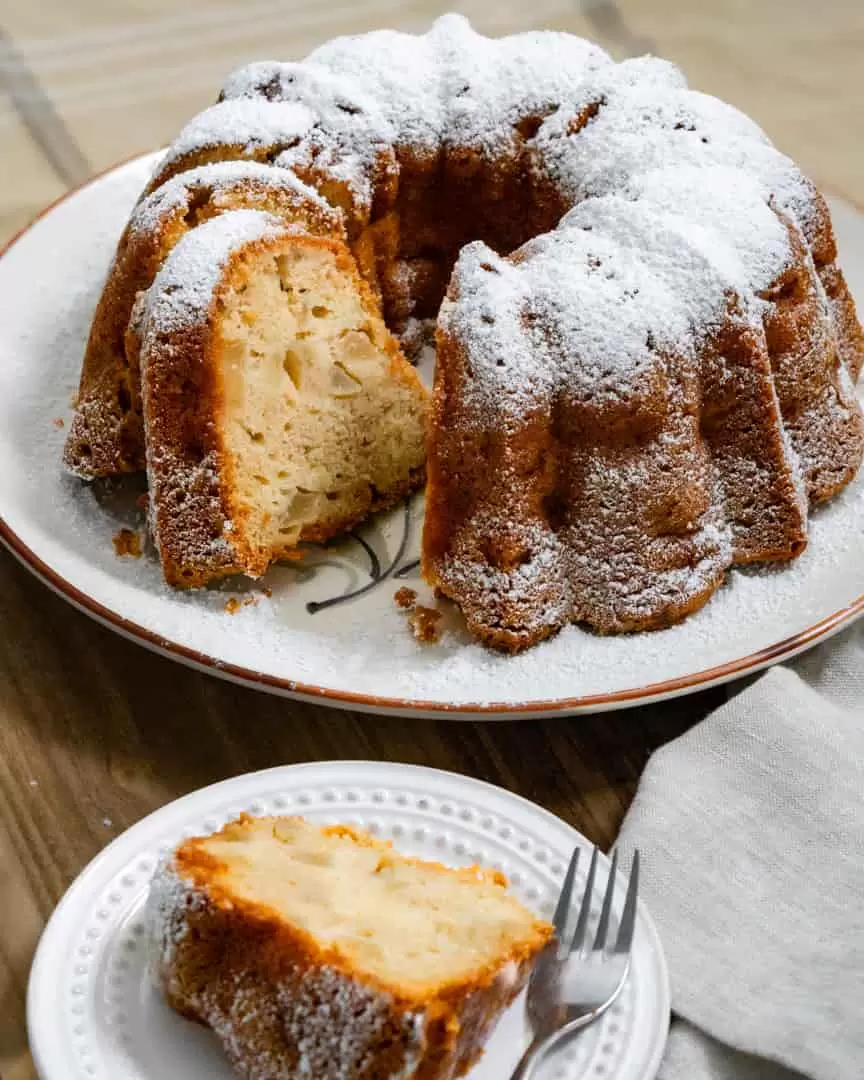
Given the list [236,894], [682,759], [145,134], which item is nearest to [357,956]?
[236,894]

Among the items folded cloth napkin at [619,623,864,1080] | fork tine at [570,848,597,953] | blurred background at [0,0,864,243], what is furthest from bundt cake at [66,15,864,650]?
blurred background at [0,0,864,243]

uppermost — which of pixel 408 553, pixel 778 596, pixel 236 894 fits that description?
pixel 236 894

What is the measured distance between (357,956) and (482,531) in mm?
740

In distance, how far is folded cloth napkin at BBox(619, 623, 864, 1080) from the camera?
1.54m

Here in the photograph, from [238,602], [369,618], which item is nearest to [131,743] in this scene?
[238,602]

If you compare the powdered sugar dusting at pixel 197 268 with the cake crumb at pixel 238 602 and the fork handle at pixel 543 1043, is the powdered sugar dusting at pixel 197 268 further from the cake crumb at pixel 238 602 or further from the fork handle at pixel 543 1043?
the fork handle at pixel 543 1043

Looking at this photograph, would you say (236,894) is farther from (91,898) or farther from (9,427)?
(9,427)

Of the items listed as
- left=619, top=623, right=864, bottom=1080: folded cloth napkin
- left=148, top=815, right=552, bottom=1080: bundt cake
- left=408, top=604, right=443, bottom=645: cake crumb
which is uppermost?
left=148, top=815, right=552, bottom=1080: bundt cake

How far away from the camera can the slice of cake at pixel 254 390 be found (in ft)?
6.63

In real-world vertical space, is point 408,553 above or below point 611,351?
below

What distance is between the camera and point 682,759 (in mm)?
1839

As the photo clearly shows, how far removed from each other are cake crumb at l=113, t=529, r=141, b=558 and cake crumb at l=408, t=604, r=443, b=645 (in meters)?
0.40

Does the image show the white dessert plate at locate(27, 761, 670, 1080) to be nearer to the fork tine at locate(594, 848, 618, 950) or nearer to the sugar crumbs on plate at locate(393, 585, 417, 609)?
the fork tine at locate(594, 848, 618, 950)

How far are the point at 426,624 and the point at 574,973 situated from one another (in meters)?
0.63
